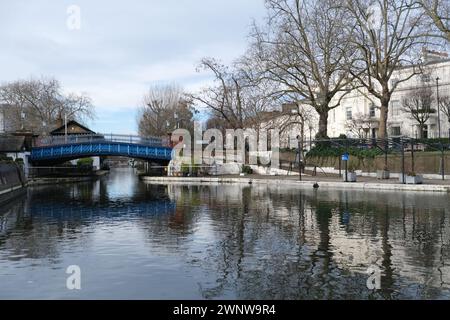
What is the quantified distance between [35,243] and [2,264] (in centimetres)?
275

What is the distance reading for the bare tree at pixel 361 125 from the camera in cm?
7031

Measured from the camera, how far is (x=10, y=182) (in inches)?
1245

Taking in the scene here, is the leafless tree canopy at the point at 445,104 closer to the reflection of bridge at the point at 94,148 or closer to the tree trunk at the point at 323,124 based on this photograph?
the tree trunk at the point at 323,124

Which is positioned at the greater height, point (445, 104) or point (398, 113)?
point (445, 104)

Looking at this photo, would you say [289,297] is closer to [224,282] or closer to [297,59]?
[224,282]

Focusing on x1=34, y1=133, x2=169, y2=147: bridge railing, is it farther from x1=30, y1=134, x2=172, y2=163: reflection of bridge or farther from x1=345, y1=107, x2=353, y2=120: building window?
x1=345, y1=107, x2=353, y2=120: building window

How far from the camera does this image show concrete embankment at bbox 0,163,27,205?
28203mm

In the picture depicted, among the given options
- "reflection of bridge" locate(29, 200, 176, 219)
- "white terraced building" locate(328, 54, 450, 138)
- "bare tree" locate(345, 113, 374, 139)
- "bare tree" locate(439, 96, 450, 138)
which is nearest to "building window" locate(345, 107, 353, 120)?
"white terraced building" locate(328, 54, 450, 138)

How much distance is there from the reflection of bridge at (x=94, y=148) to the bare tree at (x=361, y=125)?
93.0ft

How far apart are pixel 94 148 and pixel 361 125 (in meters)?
37.1

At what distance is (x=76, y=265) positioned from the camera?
1091 centimetres

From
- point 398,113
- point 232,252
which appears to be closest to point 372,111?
point 398,113

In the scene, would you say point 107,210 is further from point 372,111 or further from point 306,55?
point 372,111
